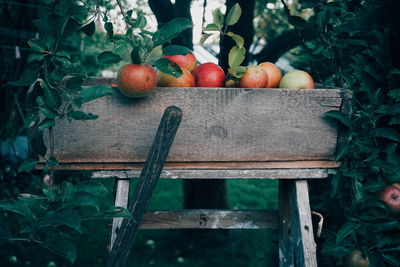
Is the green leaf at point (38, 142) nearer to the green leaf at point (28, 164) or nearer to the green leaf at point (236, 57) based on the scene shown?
the green leaf at point (28, 164)

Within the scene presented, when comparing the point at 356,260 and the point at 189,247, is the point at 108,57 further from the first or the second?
the point at 189,247

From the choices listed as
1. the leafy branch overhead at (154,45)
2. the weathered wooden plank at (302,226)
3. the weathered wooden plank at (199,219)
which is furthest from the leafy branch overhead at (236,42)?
the weathered wooden plank at (199,219)

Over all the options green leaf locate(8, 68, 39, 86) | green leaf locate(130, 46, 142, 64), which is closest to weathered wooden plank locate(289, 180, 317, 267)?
green leaf locate(130, 46, 142, 64)

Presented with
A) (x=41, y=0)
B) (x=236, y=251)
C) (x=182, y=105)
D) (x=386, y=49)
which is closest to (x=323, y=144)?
(x=182, y=105)

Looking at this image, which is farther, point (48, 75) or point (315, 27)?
point (315, 27)

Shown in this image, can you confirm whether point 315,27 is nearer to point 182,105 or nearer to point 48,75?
point 182,105

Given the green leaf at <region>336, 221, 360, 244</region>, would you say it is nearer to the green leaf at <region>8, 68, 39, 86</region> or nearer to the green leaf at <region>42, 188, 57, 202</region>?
the green leaf at <region>42, 188, 57, 202</region>

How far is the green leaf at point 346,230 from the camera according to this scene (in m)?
1.39

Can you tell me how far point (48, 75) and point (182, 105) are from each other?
410mm

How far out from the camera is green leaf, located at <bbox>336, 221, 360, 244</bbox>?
1.39m

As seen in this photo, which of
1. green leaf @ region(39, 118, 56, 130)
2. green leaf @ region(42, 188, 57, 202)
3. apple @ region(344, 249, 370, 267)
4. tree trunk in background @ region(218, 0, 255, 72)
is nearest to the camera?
green leaf @ region(42, 188, 57, 202)

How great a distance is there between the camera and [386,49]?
1.71 m

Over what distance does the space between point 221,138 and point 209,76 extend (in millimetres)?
236

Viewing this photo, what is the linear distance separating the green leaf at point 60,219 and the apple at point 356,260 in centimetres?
120
